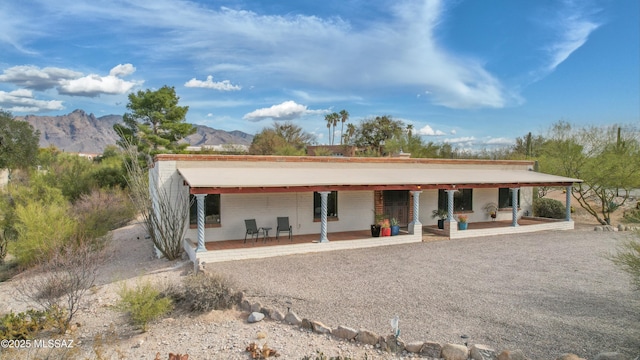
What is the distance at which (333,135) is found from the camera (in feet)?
268

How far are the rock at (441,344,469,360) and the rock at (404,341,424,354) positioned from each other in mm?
350

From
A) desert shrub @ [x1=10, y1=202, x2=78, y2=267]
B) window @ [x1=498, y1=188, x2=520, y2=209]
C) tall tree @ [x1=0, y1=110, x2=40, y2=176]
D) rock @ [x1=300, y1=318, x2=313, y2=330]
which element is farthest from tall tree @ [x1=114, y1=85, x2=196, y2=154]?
rock @ [x1=300, y1=318, x2=313, y2=330]

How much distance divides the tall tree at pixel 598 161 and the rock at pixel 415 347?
2074cm

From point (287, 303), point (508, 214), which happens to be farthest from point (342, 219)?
point (508, 214)

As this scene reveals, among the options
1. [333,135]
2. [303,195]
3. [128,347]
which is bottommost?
[128,347]

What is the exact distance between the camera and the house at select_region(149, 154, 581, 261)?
1334cm

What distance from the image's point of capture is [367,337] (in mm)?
6734

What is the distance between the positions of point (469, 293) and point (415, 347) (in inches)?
131

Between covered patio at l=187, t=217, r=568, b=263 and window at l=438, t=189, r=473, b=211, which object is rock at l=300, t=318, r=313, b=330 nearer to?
covered patio at l=187, t=217, r=568, b=263

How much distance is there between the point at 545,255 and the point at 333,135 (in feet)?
228

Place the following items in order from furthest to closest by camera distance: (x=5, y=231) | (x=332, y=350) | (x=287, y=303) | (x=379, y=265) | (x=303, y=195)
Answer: (x=5, y=231) → (x=303, y=195) → (x=379, y=265) → (x=287, y=303) → (x=332, y=350)

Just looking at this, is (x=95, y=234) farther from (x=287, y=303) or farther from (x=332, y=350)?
(x=332, y=350)

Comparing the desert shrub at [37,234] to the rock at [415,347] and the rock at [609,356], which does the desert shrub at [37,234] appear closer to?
the rock at [415,347]

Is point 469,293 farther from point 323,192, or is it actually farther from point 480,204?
point 480,204
